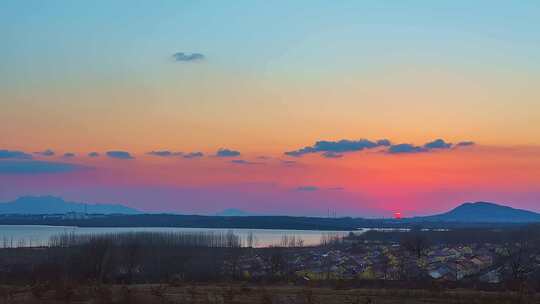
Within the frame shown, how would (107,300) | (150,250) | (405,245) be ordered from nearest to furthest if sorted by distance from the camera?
(107,300), (150,250), (405,245)

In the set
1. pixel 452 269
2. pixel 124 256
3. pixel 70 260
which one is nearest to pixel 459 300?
pixel 452 269

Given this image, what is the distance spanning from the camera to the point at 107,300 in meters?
21.0

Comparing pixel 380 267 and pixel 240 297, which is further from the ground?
pixel 240 297

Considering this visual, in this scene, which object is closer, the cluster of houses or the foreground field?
the foreground field

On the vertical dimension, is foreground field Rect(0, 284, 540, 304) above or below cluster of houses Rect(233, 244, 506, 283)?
above

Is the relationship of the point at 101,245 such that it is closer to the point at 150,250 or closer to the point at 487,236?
the point at 150,250

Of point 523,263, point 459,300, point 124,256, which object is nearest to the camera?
point 459,300

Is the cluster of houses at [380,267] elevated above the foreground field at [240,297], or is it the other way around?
the foreground field at [240,297]

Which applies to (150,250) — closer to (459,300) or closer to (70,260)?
(70,260)

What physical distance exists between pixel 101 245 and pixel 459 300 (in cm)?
4529

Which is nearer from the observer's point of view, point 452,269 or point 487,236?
point 452,269

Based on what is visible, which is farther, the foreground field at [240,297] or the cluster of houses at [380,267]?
the cluster of houses at [380,267]

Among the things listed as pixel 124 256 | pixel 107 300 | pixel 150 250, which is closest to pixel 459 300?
pixel 107 300

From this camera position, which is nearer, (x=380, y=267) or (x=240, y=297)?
(x=240, y=297)
